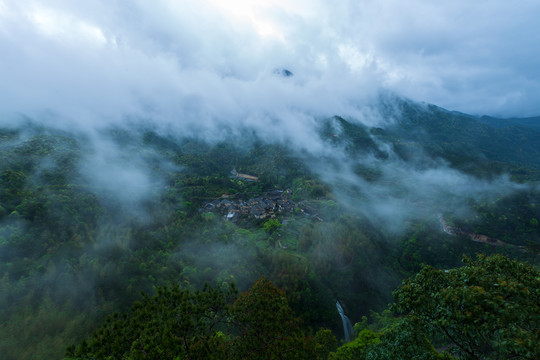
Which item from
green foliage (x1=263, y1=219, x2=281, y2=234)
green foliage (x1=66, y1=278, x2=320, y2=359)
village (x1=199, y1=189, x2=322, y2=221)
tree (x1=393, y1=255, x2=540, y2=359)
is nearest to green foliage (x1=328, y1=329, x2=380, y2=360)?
green foliage (x1=66, y1=278, x2=320, y2=359)

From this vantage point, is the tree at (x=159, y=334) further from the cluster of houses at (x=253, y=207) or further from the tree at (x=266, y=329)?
the cluster of houses at (x=253, y=207)

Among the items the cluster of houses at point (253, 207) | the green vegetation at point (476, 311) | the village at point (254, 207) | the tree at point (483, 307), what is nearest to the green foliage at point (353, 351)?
the green vegetation at point (476, 311)

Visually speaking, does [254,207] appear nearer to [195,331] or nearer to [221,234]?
[221,234]

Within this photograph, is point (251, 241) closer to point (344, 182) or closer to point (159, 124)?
point (344, 182)

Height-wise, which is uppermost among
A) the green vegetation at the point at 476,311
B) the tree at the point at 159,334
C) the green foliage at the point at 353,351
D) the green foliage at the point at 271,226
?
the green vegetation at the point at 476,311

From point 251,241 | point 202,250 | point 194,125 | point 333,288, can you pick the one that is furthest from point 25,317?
point 194,125
